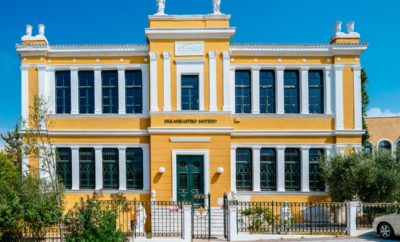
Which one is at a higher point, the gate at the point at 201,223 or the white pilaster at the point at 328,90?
the white pilaster at the point at 328,90

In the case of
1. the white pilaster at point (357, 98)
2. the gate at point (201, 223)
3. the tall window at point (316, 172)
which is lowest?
the gate at point (201, 223)

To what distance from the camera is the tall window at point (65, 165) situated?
20172mm

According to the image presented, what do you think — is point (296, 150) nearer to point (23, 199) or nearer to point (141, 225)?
point (141, 225)

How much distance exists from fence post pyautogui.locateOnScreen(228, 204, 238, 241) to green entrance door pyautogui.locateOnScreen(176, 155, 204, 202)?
5151 millimetres

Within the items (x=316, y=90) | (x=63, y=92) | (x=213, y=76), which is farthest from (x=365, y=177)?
(x=63, y=92)

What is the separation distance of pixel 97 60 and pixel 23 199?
8.95 m

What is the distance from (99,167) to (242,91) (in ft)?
27.4

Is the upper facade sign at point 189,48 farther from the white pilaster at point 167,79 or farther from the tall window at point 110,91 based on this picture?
the tall window at point 110,91

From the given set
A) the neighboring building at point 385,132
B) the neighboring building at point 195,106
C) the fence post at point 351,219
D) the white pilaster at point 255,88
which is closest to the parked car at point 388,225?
the fence post at point 351,219

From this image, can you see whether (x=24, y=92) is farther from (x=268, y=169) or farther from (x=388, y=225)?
(x=388, y=225)

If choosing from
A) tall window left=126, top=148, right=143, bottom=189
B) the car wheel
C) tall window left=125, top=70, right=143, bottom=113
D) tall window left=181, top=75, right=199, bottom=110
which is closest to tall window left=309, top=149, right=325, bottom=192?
the car wheel

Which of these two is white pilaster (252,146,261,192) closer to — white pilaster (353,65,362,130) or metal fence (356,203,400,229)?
white pilaster (353,65,362,130)

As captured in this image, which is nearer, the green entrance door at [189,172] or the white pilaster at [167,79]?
the green entrance door at [189,172]

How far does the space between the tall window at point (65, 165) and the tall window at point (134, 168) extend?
2.99 meters
